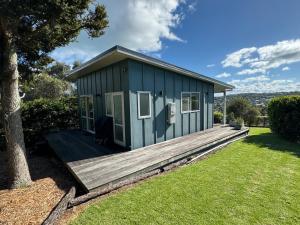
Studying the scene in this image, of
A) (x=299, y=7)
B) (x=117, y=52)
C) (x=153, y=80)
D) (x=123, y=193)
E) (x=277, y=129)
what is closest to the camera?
(x=123, y=193)

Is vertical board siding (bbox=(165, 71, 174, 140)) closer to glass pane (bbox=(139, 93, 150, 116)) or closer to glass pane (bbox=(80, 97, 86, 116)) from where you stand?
glass pane (bbox=(139, 93, 150, 116))

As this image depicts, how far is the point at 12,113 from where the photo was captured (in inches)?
149

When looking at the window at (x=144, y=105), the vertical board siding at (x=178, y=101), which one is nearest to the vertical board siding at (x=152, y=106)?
the window at (x=144, y=105)

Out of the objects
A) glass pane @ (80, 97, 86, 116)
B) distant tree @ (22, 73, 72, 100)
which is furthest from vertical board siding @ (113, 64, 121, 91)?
distant tree @ (22, 73, 72, 100)

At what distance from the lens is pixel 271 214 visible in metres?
2.87

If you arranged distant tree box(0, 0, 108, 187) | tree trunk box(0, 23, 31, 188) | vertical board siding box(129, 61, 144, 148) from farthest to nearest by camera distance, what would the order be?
1. vertical board siding box(129, 61, 144, 148)
2. tree trunk box(0, 23, 31, 188)
3. distant tree box(0, 0, 108, 187)

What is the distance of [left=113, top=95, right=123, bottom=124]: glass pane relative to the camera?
6111 mm

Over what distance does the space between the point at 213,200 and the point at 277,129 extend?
25.2ft

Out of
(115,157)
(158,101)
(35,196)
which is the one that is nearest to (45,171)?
(35,196)

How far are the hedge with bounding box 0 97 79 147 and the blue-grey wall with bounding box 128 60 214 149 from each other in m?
6.06

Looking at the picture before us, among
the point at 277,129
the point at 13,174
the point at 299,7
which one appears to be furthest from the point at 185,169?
the point at 299,7

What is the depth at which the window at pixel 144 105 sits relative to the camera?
5802 mm

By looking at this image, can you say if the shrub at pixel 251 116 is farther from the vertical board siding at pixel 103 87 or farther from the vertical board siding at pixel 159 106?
the vertical board siding at pixel 103 87

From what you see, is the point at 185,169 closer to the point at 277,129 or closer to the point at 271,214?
the point at 271,214
